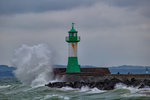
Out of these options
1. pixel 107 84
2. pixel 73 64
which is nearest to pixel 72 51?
pixel 73 64

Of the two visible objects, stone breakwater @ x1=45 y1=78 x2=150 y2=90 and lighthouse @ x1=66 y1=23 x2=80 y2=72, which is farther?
lighthouse @ x1=66 y1=23 x2=80 y2=72

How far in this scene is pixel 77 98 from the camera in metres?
20.1

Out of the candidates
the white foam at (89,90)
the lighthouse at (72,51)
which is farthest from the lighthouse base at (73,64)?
the white foam at (89,90)

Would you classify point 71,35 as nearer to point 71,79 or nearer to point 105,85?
point 71,79

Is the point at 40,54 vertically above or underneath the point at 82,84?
above

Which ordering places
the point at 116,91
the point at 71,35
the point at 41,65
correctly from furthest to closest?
the point at 41,65, the point at 71,35, the point at 116,91

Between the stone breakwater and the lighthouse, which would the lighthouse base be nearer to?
the lighthouse

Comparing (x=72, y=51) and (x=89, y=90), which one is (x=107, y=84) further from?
(x=72, y=51)

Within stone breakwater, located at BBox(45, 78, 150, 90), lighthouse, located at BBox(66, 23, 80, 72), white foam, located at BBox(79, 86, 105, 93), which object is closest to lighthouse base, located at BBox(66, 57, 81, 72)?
lighthouse, located at BBox(66, 23, 80, 72)

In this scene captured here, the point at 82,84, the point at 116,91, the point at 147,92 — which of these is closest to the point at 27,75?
the point at 82,84

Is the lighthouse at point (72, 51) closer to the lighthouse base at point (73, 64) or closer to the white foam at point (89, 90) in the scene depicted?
the lighthouse base at point (73, 64)

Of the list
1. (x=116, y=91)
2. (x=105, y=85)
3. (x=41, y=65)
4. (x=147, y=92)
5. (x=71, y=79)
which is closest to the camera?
(x=147, y=92)

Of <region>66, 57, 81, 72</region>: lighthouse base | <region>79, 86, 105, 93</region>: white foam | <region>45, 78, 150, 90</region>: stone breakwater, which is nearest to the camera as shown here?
<region>79, 86, 105, 93</region>: white foam

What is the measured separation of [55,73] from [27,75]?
2.35m
